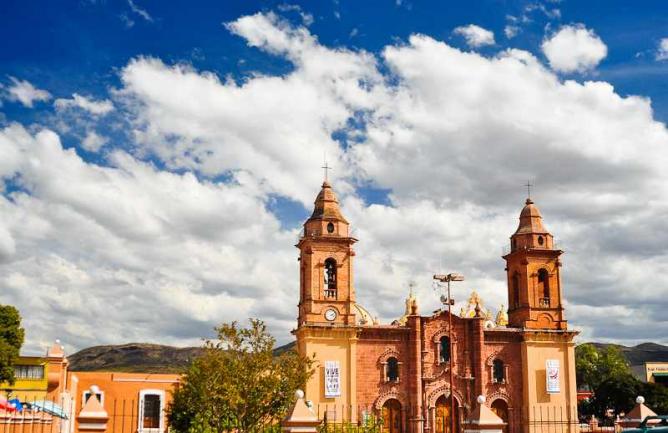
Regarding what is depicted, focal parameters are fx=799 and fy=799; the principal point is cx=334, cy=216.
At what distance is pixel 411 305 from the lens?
150ft

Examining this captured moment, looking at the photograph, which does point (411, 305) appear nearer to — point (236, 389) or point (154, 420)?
point (154, 420)

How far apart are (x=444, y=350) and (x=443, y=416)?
3.61 m

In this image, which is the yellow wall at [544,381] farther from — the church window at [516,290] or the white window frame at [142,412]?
the white window frame at [142,412]

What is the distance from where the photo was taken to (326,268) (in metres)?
44.6

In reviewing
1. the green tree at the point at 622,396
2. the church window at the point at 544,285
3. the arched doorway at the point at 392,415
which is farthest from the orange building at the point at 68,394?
the green tree at the point at 622,396

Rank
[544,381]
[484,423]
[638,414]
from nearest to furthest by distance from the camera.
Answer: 1. [484,423]
2. [638,414]
3. [544,381]

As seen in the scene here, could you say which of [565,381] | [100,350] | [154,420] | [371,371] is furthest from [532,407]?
[100,350]

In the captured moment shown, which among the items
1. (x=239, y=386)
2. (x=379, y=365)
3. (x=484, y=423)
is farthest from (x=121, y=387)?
(x=484, y=423)

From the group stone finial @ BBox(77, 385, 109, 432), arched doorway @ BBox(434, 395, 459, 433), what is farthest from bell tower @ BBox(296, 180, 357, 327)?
stone finial @ BBox(77, 385, 109, 432)

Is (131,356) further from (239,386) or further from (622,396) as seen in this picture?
(239,386)

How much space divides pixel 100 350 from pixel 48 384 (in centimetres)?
11663

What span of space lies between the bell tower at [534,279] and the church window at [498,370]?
8.71 ft

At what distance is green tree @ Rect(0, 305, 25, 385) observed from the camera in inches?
1286

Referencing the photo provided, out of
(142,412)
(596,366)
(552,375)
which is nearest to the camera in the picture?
(142,412)
